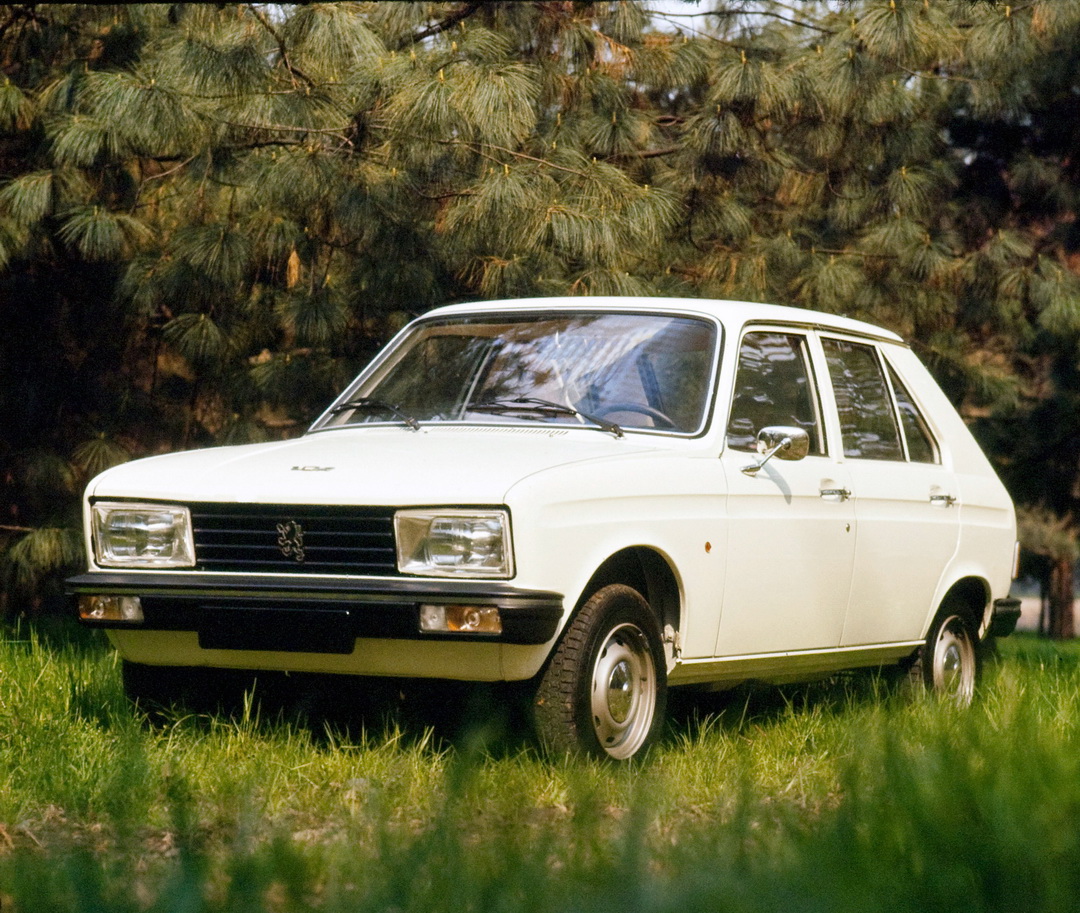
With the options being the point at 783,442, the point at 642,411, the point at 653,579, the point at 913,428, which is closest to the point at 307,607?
the point at 653,579

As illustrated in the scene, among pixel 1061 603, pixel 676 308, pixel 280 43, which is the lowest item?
pixel 1061 603

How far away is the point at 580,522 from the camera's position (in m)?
5.00

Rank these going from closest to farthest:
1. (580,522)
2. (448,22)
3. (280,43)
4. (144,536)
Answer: (580,522), (144,536), (280,43), (448,22)

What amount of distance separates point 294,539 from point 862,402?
2840 mm

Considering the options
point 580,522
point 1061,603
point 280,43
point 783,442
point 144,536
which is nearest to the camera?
point 580,522

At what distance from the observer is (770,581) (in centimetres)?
593

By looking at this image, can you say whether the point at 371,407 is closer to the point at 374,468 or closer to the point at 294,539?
the point at 374,468

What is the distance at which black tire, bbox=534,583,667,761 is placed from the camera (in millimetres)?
4984

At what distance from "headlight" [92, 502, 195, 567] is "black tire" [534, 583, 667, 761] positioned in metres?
1.23

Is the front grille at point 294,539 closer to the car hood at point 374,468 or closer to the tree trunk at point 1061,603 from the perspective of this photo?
the car hood at point 374,468

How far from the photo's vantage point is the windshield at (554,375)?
232 inches

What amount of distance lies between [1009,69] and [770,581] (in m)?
7.42

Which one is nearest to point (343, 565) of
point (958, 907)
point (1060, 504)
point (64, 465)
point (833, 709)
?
point (958, 907)

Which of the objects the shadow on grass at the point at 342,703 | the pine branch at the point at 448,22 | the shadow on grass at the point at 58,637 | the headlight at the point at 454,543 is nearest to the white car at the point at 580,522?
the headlight at the point at 454,543
